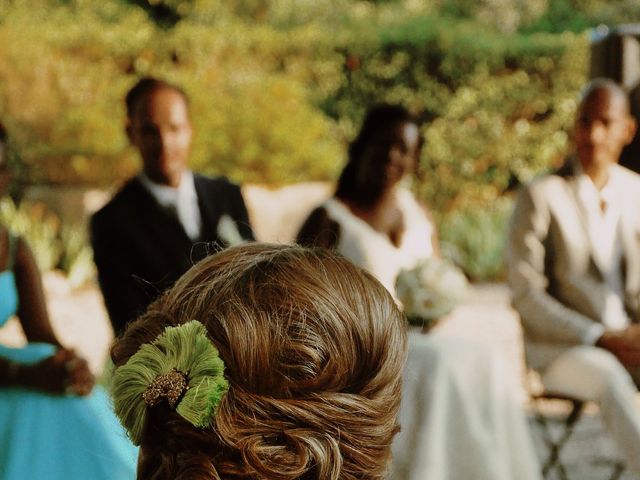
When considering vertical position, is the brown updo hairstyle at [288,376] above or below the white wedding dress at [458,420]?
above

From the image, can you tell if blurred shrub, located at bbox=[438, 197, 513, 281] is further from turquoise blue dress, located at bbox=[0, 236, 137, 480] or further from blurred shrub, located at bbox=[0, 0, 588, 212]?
turquoise blue dress, located at bbox=[0, 236, 137, 480]

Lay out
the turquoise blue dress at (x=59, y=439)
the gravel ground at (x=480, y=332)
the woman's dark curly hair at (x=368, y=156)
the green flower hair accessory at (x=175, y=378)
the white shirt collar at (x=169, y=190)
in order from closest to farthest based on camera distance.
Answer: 1. the green flower hair accessory at (x=175, y=378)
2. the turquoise blue dress at (x=59, y=439)
3. the white shirt collar at (x=169, y=190)
4. the woman's dark curly hair at (x=368, y=156)
5. the gravel ground at (x=480, y=332)

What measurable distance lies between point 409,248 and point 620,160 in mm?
1472

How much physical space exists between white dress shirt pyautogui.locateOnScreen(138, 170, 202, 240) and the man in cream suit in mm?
1432

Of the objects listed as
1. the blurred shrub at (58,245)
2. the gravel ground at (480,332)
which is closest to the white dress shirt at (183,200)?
the gravel ground at (480,332)

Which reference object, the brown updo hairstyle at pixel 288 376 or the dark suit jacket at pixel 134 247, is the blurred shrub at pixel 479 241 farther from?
the brown updo hairstyle at pixel 288 376

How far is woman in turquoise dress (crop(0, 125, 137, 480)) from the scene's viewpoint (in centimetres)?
258

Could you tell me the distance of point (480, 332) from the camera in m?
7.70

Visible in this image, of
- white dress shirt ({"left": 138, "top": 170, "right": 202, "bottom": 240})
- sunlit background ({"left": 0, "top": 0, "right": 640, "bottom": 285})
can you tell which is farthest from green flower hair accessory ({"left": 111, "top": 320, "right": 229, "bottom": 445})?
sunlit background ({"left": 0, "top": 0, "right": 640, "bottom": 285})

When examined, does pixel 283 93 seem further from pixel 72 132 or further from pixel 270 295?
pixel 270 295

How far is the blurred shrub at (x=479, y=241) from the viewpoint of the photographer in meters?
9.46

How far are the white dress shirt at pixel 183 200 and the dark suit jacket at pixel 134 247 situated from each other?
0.02 m

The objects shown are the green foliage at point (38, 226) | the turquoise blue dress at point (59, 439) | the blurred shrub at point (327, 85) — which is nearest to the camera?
the turquoise blue dress at point (59, 439)

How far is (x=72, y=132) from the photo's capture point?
995 centimetres
